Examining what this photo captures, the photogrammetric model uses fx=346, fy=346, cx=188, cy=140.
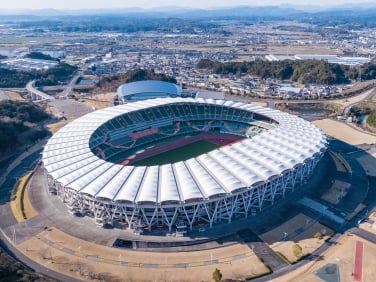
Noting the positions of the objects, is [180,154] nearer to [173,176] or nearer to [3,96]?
[173,176]

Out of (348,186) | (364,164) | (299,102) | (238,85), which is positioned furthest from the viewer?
(238,85)

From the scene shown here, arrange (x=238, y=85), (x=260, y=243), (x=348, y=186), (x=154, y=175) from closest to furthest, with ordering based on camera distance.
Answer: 1. (x=260, y=243)
2. (x=154, y=175)
3. (x=348, y=186)
4. (x=238, y=85)

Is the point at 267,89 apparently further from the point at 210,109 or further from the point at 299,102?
the point at 210,109

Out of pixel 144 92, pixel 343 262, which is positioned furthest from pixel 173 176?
pixel 144 92

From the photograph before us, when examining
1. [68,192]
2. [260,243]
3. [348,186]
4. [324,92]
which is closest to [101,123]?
[68,192]

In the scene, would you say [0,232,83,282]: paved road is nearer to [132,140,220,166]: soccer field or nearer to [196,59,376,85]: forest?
[132,140,220,166]: soccer field

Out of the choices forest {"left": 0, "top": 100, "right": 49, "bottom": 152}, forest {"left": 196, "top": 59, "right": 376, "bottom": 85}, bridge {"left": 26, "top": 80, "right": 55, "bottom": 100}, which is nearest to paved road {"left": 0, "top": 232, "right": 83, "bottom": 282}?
forest {"left": 0, "top": 100, "right": 49, "bottom": 152}
